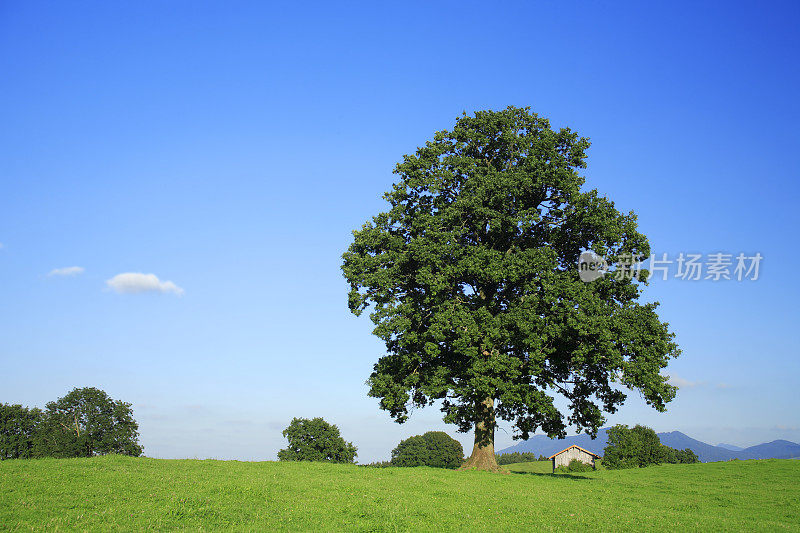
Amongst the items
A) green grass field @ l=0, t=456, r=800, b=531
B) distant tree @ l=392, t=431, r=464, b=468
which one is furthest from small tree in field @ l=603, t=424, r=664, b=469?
green grass field @ l=0, t=456, r=800, b=531

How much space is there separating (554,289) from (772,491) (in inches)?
722

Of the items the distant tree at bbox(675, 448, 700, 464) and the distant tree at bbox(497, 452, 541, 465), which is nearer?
the distant tree at bbox(675, 448, 700, 464)

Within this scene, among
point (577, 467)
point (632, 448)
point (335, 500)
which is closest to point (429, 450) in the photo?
point (577, 467)

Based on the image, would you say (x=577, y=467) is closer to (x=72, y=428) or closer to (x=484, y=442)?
(x=484, y=442)

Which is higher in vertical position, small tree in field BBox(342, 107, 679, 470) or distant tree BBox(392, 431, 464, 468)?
small tree in field BBox(342, 107, 679, 470)

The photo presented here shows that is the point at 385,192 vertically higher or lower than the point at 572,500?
higher

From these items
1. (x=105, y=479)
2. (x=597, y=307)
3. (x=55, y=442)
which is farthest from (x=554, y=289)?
(x=55, y=442)

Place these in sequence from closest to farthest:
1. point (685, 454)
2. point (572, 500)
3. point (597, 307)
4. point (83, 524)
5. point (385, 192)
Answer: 1. point (83, 524)
2. point (572, 500)
3. point (597, 307)
4. point (385, 192)
5. point (685, 454)

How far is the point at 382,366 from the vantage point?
36438mm

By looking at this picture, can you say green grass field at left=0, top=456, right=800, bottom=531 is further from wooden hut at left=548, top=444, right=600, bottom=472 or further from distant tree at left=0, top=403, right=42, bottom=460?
wooden hut at left=548, top=444, right=600, bottom=472

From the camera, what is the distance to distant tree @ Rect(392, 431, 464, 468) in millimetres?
129625

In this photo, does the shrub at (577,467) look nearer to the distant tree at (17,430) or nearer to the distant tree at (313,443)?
the distant tree at (313,443)

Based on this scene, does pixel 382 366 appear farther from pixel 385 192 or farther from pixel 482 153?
pixel 482 153

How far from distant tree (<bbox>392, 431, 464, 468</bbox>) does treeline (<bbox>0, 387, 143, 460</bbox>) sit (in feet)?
222
